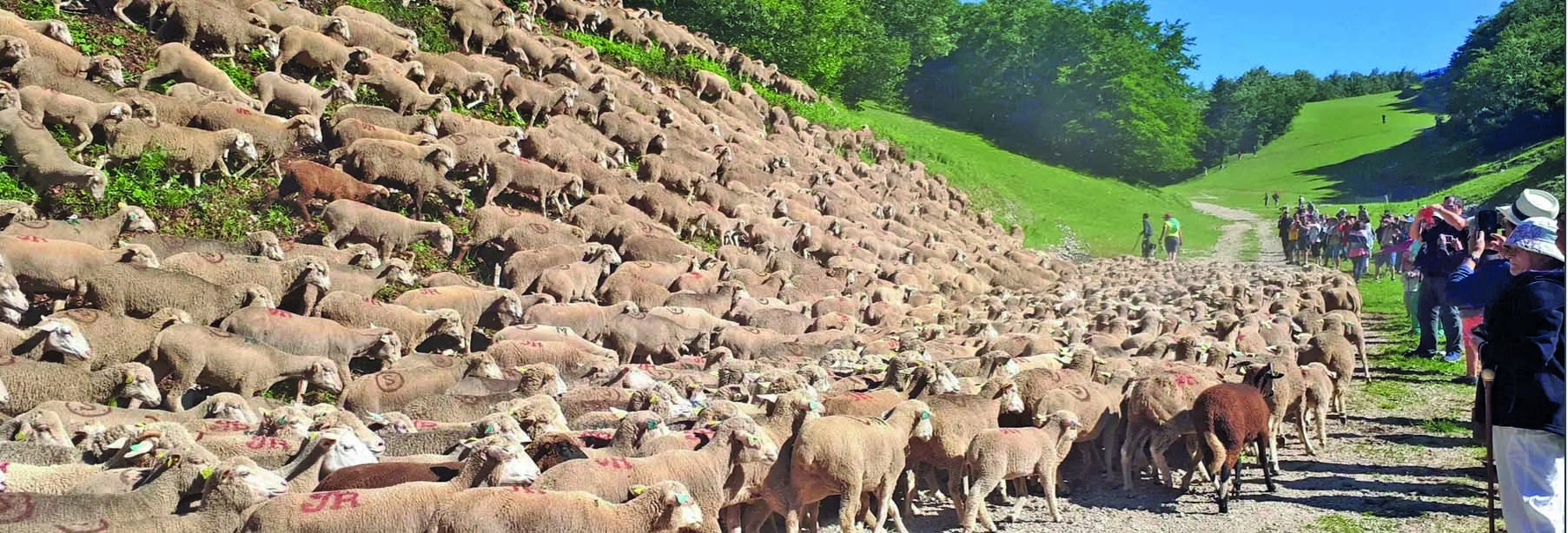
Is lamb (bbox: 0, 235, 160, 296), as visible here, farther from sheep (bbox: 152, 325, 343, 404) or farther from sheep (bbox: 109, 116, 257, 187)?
sheep (bbox: 109, 116, 257, 187)

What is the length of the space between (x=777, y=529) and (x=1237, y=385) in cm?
475

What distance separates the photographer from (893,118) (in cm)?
5900

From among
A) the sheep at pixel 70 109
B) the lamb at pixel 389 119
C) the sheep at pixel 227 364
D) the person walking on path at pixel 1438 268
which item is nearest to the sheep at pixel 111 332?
the sheep at pixel 227 364

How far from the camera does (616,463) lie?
8.05 meters

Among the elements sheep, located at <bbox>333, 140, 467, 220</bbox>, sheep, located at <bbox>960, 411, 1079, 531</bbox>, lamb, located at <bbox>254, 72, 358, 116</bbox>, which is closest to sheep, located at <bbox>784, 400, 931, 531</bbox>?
sheep, located at <bbox>960, 411, 1079, 531</bbox>

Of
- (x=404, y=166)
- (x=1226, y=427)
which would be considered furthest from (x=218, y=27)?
(x=1226, y=427)

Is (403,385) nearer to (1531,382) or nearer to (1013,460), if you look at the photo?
(1013,460)

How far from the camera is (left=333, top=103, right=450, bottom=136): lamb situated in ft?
62.7

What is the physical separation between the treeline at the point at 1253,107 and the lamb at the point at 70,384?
9935 cm

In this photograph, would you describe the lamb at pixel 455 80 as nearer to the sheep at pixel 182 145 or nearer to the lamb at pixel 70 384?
the sheep at pixel 182 145

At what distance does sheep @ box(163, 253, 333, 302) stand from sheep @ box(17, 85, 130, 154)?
11.5 feet

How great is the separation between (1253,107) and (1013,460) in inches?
4371

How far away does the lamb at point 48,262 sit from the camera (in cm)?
1147

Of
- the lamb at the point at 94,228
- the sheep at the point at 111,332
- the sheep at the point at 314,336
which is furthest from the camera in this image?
the lamb at the point at 94,228
